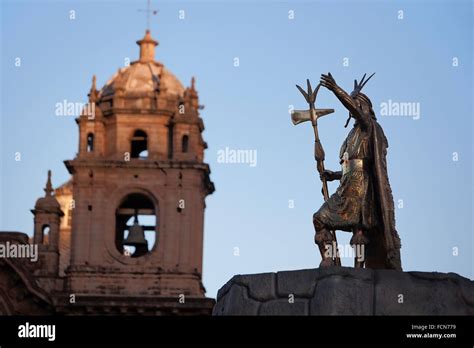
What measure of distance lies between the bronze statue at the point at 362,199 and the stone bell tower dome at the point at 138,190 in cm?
5214

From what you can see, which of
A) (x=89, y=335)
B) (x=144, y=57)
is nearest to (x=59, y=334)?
(x=89, y=335)

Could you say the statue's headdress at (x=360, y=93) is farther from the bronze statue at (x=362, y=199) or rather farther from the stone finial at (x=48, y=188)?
the stone finial at (x=48, y=188)

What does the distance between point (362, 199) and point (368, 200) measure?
10 centimetres

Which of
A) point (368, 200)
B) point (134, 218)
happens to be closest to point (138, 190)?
point (134, 218)

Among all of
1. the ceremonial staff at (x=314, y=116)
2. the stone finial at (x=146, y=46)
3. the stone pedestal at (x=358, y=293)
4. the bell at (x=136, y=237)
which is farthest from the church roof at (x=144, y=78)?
the stone pedestal at (x=358, y=293)

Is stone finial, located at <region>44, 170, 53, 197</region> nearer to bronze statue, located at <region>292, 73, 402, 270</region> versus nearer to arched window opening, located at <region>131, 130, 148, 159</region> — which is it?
arched window opening, located at <region>131, 130, 148, 159</region>

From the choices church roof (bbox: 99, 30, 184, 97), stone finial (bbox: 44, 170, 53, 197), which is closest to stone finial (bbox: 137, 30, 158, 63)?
church roof (bbox: 99, 30, 184, 97)

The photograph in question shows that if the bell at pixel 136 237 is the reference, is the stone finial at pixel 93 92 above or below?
above

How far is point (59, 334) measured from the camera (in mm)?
30469

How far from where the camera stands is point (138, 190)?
285ft

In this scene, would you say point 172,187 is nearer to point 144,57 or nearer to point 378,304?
point 144,57

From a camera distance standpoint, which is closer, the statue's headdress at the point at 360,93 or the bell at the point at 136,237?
the statue's headdress at the point at 360,93

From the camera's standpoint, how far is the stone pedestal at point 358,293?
30.6 m

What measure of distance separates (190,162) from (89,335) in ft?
185
